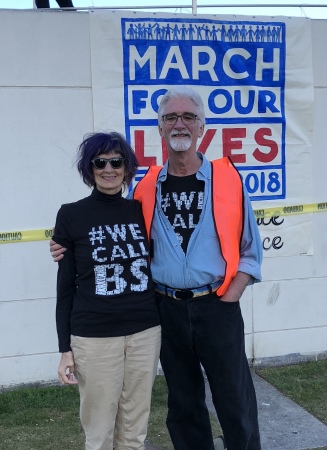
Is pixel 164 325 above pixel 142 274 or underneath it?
underneath

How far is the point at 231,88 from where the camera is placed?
5172mm

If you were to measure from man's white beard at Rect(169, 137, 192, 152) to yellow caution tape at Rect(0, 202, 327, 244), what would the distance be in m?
2.01

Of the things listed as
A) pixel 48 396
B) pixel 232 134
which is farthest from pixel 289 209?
pixel 48 396

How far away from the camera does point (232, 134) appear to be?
522 centimetres

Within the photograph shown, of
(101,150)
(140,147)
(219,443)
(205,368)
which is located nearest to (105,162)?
(101,150)

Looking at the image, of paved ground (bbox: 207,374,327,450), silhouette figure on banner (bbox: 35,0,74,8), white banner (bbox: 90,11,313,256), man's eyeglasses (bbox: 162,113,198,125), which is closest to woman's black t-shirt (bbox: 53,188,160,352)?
man's eyeglasses (bbox: 162,113,198,125)

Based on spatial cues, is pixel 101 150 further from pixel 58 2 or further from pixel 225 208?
pixel 58 2

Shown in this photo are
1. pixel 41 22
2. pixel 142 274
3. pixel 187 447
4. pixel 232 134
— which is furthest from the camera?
pixel 232 134

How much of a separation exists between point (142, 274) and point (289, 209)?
2566 mm

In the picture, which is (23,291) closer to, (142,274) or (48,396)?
(48,396)

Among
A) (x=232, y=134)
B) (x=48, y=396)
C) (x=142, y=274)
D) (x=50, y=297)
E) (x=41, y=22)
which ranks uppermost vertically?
(x=41, y=22)

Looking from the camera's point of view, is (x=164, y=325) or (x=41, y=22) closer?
(x=164, y=325)

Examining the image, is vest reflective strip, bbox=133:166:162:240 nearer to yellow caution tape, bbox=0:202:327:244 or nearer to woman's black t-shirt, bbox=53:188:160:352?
woman's black t-shirt, bbox=53:188:160:352

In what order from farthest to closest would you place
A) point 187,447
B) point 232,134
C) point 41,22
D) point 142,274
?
1. point 232,134
2. point 41,22
3. point 187,447
4. point 142,274
